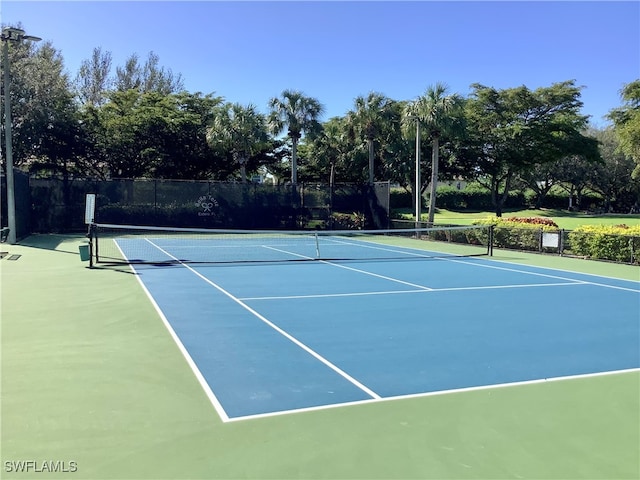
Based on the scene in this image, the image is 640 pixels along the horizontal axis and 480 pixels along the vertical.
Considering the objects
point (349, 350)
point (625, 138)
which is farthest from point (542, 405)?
point (625, 138)

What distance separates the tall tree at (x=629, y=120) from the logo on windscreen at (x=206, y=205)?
2488 centimetres

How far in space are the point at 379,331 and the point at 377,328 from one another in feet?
0.62

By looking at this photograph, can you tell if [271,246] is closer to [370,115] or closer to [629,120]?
[370,115]

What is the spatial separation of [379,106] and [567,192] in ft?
156

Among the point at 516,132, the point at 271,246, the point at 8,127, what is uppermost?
the point at 516,132

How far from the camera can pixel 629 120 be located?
120 ft

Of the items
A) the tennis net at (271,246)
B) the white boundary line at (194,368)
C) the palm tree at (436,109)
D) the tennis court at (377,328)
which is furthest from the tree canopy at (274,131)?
the white boundary line at (194,368)

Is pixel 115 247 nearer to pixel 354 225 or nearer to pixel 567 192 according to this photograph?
pixel 354 225

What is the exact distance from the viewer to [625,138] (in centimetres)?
3391

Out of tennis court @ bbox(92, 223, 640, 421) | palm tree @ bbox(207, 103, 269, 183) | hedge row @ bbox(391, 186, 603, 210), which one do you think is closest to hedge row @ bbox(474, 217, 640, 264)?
tennis court @ bbox(92, 223, 640, 421)

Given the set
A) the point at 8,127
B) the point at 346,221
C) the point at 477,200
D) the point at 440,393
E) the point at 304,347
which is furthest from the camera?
the point at 477,200

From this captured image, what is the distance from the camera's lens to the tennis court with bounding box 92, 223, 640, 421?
221 inches

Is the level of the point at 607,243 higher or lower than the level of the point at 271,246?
higher

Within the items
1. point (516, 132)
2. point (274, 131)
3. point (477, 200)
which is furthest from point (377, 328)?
point (477, 200)
